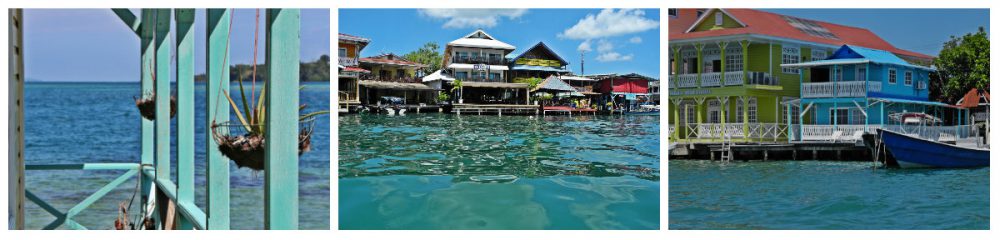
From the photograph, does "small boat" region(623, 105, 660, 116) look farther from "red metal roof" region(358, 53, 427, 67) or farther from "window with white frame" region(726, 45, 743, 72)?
"red metal roof" region(358, 53, 427, 67)

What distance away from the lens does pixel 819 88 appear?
340 inches

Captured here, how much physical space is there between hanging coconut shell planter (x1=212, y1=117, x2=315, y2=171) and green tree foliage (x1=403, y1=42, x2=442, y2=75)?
2495mm

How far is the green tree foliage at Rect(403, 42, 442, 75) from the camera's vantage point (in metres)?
5.32

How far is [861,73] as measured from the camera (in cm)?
886

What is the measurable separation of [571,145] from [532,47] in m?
1.33

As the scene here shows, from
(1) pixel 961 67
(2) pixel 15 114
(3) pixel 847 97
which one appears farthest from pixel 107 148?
(1) pixel 961 67

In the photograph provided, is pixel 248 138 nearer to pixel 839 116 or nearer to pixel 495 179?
pixel 495 179

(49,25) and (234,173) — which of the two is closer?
(49,25)

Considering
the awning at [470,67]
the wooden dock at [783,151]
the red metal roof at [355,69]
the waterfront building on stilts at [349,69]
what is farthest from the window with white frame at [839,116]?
the red metal roof at [355,69]

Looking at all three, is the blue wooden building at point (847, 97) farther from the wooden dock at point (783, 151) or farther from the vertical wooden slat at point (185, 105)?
the vertical wooden slat at point (185, 105)

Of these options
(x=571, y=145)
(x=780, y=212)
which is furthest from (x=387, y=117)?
(x=780, y=212)

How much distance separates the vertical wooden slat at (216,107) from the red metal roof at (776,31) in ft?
15.7

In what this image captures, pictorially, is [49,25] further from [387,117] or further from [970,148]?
[970,148]

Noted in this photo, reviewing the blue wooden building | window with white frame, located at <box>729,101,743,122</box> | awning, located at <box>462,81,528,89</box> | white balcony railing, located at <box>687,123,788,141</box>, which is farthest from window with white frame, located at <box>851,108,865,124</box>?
awning, located at <box>462,81,528,89</box>
